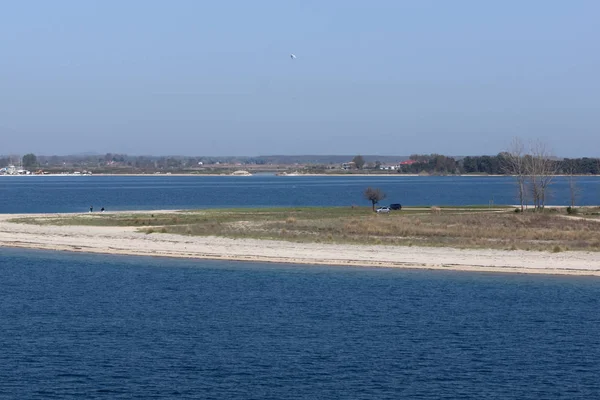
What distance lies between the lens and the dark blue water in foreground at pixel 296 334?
71.8ft

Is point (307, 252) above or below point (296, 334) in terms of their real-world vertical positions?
above

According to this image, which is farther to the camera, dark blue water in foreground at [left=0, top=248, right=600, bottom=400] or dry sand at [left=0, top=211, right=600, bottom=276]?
dry sand at [left=0, top=211, right=600, bottom=276]

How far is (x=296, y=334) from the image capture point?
27406 millimetres

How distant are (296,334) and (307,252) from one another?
60.1 ft

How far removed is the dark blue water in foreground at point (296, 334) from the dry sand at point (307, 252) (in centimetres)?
211

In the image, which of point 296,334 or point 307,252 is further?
point 307,252

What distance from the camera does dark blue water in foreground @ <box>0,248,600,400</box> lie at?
21.9 m

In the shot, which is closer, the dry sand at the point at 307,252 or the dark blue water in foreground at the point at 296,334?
the dark blue water in foreground at the point at 296,334

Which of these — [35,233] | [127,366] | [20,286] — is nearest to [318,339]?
[127,366]

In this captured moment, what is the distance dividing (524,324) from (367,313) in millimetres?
5109

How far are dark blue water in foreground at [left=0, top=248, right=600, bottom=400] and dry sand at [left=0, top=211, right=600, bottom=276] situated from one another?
2.11 meters

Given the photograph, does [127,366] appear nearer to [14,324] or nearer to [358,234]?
[14,324]

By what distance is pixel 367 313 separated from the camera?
31.0 meters

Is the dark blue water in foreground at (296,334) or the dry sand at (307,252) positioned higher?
the dry sand at (307,252)
